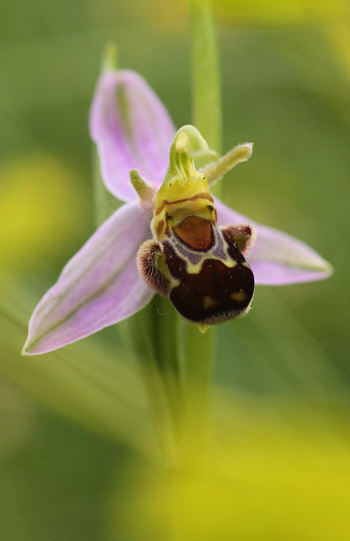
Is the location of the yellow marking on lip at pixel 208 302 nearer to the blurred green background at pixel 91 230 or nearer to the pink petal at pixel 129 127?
the blurred green background at pixel 91 230

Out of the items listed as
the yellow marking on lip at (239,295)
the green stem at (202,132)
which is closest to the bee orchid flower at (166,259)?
the yellow marking on lip at (239,295)

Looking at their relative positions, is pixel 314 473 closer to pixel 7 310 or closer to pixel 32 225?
pixel 7 310

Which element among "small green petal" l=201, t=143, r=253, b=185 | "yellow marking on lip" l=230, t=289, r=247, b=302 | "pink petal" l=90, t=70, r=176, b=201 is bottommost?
"yellow marking on lip" l=230, t=289, r=247, b=302

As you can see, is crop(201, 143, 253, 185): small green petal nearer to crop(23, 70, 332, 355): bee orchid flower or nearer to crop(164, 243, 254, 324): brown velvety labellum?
crop(23, 70, 332, 355): bee orchid flower

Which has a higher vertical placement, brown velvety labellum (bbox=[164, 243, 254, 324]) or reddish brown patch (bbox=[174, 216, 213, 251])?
reddish brown patch (bbox=[174, 216, 213, 251])

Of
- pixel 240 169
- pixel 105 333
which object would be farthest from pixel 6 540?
pixel 240 169

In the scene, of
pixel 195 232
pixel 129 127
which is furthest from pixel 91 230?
pixel 195 232

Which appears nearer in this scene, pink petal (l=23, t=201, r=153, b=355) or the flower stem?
pink petal (l=23, t=201, r=153, b=355)

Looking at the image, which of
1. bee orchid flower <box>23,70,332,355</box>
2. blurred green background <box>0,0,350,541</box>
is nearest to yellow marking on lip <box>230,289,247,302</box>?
bee orchid flower <box>23,70,332,355</box>
